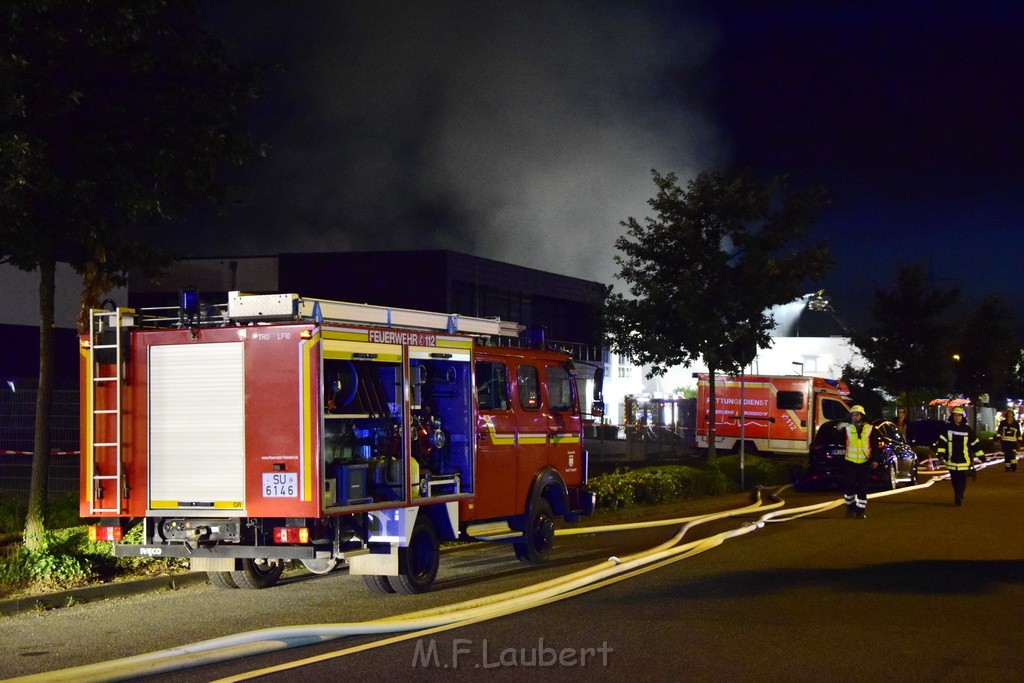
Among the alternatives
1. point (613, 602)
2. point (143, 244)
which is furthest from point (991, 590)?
point (143, 244)

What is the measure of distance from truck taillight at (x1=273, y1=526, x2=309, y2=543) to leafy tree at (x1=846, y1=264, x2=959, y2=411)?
40569 millimetres

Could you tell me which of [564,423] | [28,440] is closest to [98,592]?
[564,423]

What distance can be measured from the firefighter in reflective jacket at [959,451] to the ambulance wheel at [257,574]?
42.7 feet

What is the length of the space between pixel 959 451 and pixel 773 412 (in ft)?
46.0

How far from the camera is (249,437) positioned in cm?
1018

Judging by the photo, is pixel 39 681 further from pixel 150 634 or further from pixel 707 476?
pixel 707 476

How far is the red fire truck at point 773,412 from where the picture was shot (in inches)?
1346

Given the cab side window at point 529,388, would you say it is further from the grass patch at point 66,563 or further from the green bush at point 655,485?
the green bush at point 655,485

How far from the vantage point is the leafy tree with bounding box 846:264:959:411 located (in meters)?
47.1

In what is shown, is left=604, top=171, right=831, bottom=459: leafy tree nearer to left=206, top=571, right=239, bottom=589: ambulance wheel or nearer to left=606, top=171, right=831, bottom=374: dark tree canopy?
left=606, top=171, right=831, bottom=374: dark tree canopy

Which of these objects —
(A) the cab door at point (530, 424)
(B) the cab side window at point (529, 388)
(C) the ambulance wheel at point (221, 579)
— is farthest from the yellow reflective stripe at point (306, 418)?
(B) the cab side window at point (529, 388)

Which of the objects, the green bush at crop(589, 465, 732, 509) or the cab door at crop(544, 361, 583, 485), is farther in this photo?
the green bush at crop(589, 465, 732, 509)

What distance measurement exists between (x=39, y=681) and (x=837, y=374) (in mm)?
70294

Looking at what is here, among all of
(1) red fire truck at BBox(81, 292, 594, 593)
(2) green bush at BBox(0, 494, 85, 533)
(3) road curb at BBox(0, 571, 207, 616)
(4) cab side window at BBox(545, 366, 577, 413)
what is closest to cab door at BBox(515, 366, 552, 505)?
(4) cab side window at BBox(545, 366, 577, 413)
